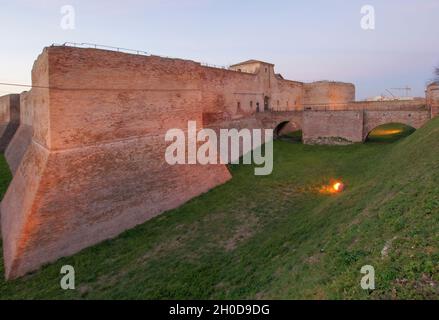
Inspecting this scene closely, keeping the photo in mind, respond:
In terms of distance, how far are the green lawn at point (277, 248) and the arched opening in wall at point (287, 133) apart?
33.7 ft

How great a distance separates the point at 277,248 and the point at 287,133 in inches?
744

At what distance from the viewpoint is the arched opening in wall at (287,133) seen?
2267 cm

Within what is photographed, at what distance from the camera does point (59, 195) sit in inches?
336

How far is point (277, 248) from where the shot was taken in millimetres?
7270

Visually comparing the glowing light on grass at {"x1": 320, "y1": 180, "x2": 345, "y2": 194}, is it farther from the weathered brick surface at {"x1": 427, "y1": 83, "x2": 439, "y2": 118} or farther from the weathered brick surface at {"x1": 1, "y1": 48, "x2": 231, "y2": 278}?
the weathered brick surface at {"x1": 427, "y1": 83, "x2": 439, "y2": 118}

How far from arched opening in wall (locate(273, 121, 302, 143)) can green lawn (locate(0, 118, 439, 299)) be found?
33.7 feet

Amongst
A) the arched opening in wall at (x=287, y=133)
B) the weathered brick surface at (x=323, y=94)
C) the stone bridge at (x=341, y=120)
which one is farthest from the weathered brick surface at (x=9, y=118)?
the weathered brick surface at (x=323, y=94)

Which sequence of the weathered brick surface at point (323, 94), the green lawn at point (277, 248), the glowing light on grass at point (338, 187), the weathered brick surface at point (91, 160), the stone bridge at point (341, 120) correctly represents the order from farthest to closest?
the weathered brick surface at point (323, 94), the stone bridge at point (341, 120), the glowing light on grass at point (338, 187), the weathered brick surface at point (91, 160), the green lawn at point (277, 248)

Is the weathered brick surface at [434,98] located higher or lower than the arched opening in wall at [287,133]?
higher

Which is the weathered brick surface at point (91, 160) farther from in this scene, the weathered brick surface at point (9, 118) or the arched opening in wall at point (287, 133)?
the weathered brick surface at point (9, 118)

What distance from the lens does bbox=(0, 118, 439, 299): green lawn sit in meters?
4.42

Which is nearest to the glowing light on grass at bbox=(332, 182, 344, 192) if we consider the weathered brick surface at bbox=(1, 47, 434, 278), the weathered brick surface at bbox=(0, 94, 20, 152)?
the weathered brick surface at bbox=(1, 47, 434, 278)

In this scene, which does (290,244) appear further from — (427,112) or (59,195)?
(427,112)

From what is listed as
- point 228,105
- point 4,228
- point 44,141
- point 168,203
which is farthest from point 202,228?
point 228,105
